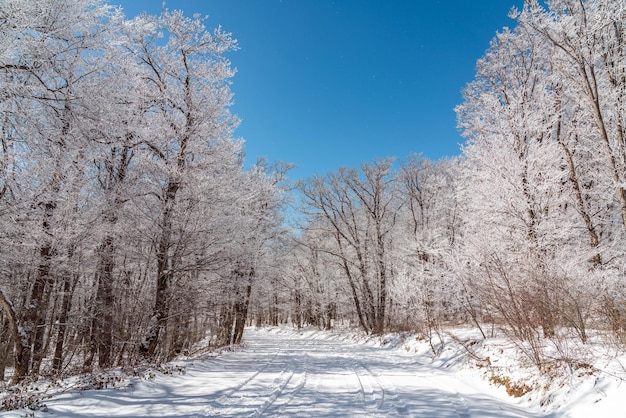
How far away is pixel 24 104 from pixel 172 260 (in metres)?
5.03

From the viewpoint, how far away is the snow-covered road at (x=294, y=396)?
15.5 feet

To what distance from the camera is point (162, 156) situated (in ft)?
31.7

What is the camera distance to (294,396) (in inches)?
222

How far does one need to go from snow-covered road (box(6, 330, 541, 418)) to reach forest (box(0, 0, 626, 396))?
1558mm

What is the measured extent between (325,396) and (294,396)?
52 centimetres

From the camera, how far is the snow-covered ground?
4461 mm

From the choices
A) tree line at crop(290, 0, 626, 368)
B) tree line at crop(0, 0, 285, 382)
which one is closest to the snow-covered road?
tree line at crop(290, 0, 626, 368)

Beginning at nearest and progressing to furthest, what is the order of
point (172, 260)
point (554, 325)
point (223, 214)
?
point (554, 325)
point (172, 260)
point (223, 214)

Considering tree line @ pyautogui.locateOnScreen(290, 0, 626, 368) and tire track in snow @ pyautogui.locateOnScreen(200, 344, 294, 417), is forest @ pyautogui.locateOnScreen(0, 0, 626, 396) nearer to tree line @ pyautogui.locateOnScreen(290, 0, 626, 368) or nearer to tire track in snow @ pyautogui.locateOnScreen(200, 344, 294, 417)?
tree line @ pyautogui.locateOnScreen(290, 0, 626, 368)

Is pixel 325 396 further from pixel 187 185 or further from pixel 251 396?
pixel 187 185

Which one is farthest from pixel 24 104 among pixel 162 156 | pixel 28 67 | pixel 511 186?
pixel 511 186

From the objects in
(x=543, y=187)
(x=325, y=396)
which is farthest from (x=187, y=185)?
(x=543, y=187)

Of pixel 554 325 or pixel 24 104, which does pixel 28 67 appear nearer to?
pixel 24 104

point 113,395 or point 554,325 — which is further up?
point 554,325
